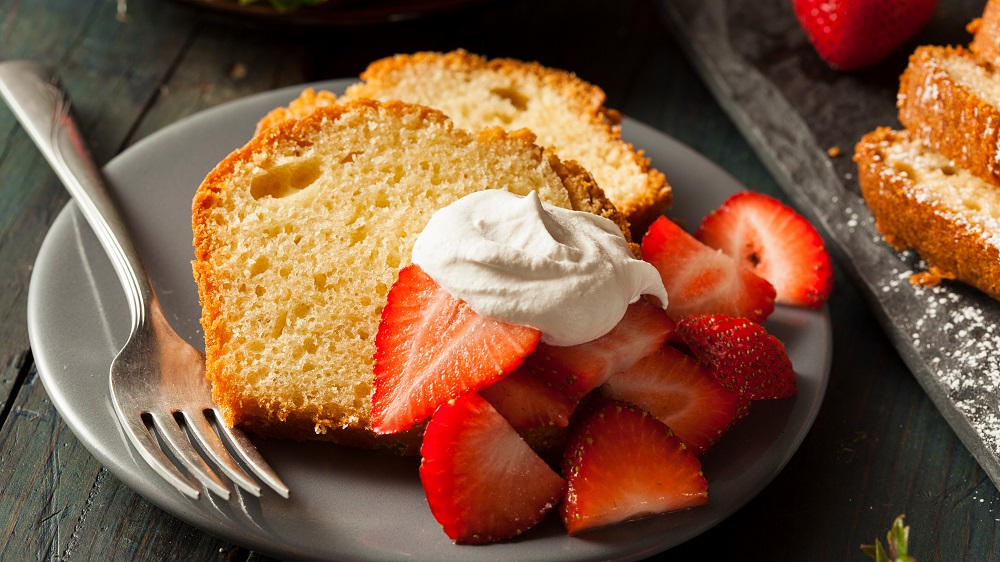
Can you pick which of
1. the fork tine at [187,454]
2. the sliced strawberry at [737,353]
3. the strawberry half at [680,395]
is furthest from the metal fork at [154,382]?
the sliced strawberry at [737,353]

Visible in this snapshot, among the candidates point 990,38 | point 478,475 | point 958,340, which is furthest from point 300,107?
point 990,38

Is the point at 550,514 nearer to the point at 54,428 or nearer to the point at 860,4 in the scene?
the point at 54,428

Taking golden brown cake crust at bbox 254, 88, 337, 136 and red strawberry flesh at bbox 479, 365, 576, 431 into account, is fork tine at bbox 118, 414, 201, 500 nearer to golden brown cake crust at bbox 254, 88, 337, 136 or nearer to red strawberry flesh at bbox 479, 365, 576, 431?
red strawberry flesh at bbox 479, 365, 576, 431

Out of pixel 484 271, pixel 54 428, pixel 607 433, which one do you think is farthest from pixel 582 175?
pixel 54 428

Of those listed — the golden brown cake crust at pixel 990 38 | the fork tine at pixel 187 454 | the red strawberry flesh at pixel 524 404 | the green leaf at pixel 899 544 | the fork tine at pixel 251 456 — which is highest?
the golden brown cake crust at pixel 990 38

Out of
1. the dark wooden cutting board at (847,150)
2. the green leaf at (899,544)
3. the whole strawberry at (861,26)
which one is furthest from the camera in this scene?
the whole strawberry at (861,26)

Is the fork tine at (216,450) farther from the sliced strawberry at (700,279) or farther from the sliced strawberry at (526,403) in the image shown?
the sliced strawberry at (700,279)
